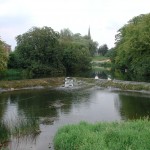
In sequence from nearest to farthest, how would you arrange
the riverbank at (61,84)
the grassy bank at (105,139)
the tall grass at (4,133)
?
the grassy bank at (105,139), the tall grass at (4,133), the riverbank at (61,84)

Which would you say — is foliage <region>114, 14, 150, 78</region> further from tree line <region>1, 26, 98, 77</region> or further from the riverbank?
the riverbank

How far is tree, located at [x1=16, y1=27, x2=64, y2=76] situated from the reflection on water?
34490mm

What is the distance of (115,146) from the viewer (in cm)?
1481

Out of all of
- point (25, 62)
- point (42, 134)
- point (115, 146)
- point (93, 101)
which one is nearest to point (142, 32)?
point (25, 62)

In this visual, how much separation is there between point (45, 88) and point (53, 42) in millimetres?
34326

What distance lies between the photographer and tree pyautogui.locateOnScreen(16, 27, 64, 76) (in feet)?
253

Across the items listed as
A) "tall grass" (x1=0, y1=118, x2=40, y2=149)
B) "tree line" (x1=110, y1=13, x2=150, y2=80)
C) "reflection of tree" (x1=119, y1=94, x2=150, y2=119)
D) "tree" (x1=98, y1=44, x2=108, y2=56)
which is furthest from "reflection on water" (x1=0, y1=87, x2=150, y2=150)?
"tree" (x1=98, y1=44, x2=108, y2=56)

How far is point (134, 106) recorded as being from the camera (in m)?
32.7

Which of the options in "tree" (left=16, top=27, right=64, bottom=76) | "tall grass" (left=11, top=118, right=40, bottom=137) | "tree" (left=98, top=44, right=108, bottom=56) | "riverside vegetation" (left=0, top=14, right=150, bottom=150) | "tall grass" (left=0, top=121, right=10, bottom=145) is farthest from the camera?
"tree" (left=98, top=44, right=108, bottom=56)

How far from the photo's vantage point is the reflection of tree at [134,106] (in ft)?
94.0

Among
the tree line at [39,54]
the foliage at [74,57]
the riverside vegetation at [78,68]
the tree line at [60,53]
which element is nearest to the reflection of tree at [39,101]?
the riverside vegetation at [78,68]

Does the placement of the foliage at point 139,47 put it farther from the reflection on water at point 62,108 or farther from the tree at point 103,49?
the tree at point 103,49

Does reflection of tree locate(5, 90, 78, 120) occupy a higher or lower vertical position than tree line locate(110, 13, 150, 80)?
lower

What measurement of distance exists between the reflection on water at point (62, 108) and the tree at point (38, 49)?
3449 cm
